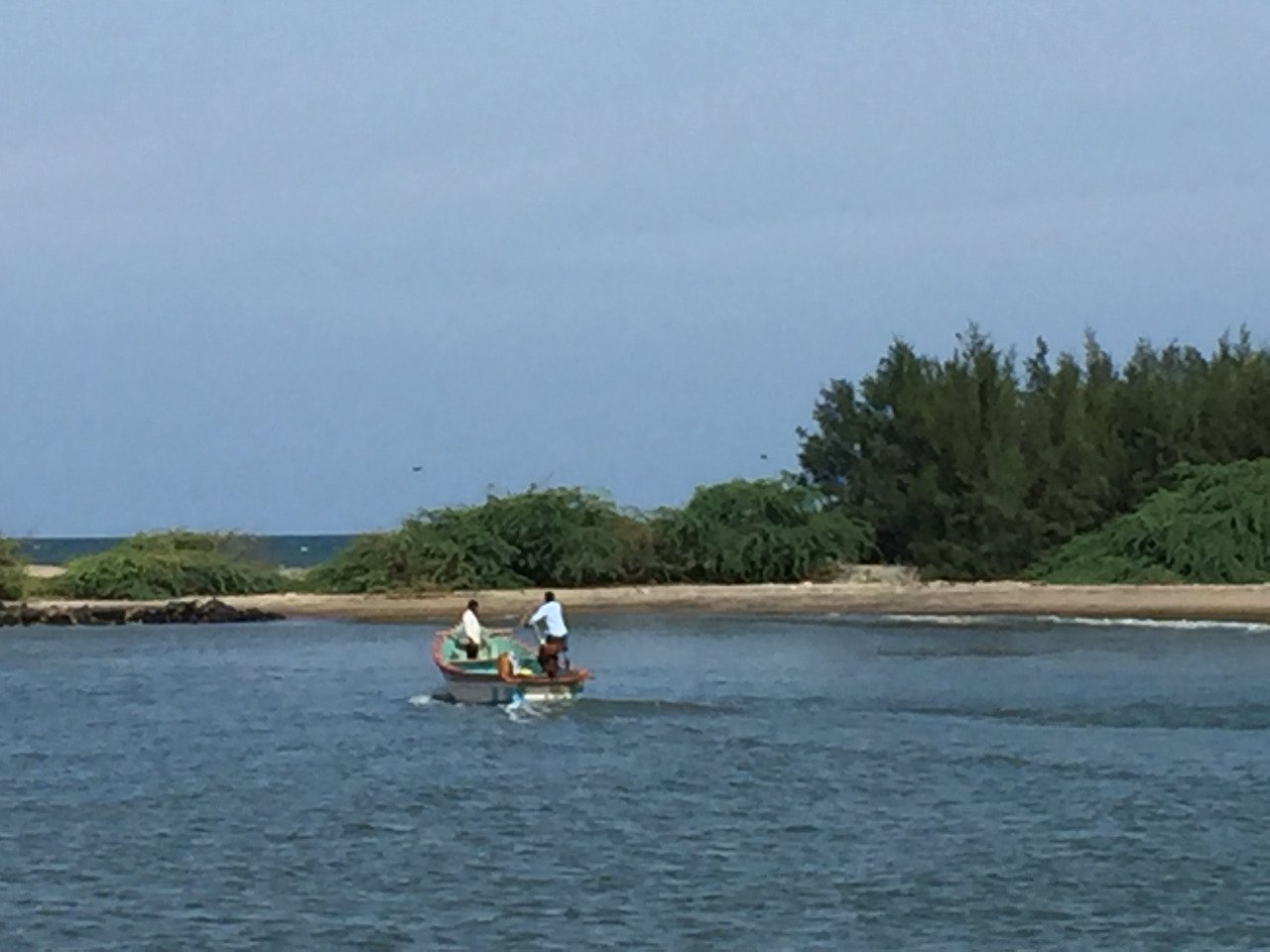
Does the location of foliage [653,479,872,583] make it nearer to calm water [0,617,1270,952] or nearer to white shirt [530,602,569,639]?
calm water [0,617,1270,952]

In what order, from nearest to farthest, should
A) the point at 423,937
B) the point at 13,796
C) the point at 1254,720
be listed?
the point at 423,937 < the point at 13,796 < the point at 1254,720

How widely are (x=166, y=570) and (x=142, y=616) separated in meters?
5.45

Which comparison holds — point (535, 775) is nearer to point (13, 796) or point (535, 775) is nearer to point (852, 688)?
point (13, 796)

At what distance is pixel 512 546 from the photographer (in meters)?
75.3

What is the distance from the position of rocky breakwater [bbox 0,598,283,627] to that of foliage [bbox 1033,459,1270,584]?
81.9 feet

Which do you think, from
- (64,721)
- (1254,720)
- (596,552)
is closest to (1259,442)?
(596,552)

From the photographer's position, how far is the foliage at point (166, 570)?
76.7 meters

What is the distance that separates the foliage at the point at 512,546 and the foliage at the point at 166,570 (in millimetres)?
4410

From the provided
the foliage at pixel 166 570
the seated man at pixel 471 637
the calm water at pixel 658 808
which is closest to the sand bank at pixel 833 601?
Result: the foliage at pixel 166 570

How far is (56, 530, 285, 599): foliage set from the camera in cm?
7669

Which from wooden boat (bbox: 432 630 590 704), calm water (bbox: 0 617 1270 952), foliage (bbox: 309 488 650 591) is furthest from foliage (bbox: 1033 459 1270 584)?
wooden boat (bbox: 432 630 590 704)

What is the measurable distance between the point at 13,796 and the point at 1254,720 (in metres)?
19.2

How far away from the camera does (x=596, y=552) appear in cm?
7550

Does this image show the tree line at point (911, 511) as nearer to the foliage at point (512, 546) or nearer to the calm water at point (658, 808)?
→ the foliage at point (512, 546)
